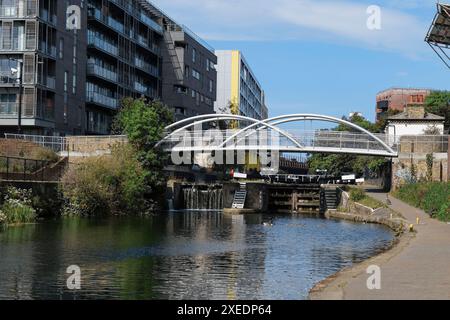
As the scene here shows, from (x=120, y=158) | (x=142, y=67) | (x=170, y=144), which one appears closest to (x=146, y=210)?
(x=120, y=158)

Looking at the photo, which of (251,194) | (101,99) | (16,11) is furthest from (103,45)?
(251,194)

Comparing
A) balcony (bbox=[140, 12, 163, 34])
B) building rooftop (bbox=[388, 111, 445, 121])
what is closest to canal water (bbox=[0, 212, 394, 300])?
building rooftop (bbox=[388, 111, 445, 121])

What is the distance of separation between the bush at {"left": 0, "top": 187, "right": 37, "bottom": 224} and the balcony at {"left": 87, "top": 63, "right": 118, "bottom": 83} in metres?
31.0

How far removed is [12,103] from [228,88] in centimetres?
7329

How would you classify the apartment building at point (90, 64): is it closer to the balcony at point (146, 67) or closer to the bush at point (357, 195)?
the balcony at point (146, 67)

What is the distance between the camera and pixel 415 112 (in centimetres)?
6919

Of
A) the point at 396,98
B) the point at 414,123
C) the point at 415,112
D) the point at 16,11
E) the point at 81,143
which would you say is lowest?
the point at 81,143

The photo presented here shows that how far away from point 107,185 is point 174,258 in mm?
26810

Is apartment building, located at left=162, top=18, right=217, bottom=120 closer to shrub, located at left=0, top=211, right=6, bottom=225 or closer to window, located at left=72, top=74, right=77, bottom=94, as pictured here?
window, located at left=72, top=74, right=77, bottom=94

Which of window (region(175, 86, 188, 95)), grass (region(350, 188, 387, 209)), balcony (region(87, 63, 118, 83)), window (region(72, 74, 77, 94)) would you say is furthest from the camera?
window (region(175, 86, 188, 95))

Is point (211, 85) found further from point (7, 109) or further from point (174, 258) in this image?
point (174, 258)

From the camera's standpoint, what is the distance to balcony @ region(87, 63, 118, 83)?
237 ft

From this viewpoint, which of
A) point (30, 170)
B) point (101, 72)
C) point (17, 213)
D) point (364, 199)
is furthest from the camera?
point (101, 72)

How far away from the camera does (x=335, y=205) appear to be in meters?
64.3
